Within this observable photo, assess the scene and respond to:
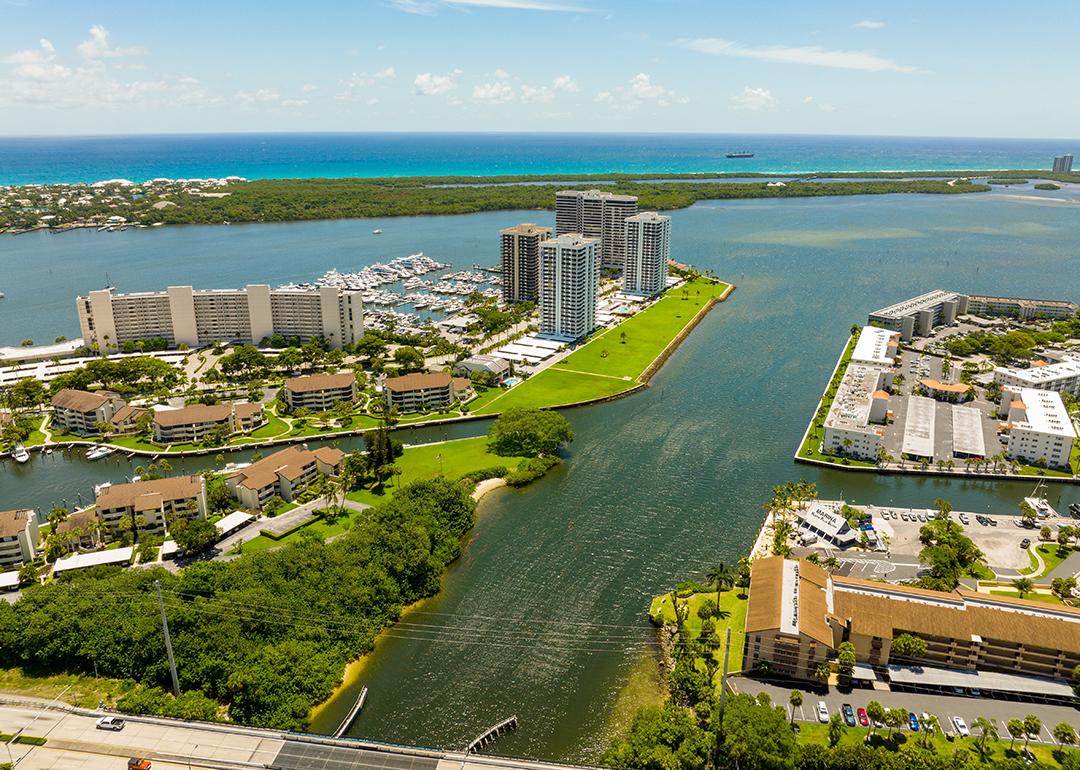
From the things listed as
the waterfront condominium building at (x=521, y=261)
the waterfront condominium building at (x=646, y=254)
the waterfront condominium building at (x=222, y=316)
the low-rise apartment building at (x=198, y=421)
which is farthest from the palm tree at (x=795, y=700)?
the waterfront condominium building at (x=646, y=254)

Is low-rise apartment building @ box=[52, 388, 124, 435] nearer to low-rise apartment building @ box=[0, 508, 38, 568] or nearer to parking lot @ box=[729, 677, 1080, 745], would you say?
low-rise apartment building @ box=[0, 508, 38, 568]

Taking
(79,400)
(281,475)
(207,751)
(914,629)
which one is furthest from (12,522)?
(914,629)

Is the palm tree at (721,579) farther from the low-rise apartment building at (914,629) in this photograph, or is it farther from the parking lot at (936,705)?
the parking lot at (936,705)

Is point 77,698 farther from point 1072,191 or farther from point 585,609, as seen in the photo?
point 1072,191

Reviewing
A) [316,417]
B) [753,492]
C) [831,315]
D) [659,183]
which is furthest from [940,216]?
[316,417]

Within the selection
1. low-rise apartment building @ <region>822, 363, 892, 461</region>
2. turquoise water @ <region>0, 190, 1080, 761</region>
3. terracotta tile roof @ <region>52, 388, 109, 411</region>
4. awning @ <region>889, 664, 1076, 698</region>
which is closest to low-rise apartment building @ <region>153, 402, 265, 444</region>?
terracotta tile roof @ <region>52, 388, 109, 411</region>

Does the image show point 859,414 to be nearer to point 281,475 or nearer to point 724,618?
point 724,618
